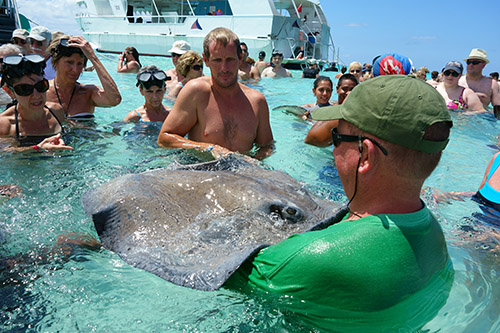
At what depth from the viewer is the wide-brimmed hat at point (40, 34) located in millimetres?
7961

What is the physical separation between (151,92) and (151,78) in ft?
0.98

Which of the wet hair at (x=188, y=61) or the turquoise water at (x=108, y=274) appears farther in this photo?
the wet hair at (x=188, y=61)

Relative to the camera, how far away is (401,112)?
5.23ft

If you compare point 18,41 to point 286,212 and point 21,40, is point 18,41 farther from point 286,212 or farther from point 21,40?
point 286,212

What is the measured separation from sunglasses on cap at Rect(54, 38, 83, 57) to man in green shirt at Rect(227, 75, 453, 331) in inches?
179

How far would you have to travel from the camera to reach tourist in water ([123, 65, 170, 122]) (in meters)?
5.94

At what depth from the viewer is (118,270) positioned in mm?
2434

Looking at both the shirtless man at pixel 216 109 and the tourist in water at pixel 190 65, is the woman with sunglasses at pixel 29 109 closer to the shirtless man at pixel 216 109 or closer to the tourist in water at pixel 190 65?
the shirtless man at pixel 216 109

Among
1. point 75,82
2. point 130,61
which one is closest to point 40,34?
point 75,82

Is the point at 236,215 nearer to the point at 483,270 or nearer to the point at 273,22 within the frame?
the point at 483,270

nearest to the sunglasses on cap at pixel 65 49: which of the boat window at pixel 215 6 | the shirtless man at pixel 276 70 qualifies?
the shirtless man at pixel 276 70

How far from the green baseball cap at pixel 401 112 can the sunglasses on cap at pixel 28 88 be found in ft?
12.8

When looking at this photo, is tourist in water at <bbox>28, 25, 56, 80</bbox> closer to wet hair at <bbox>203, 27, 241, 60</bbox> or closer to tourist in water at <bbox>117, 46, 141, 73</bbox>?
tourist in water at <bbox>117, 46, 141, 73</bbox>

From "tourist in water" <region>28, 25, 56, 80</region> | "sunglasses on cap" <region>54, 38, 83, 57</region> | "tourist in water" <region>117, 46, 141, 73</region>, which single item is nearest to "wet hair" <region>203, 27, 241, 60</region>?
"sunglasses on cap" <region>54, 38, 83, 57</region>
